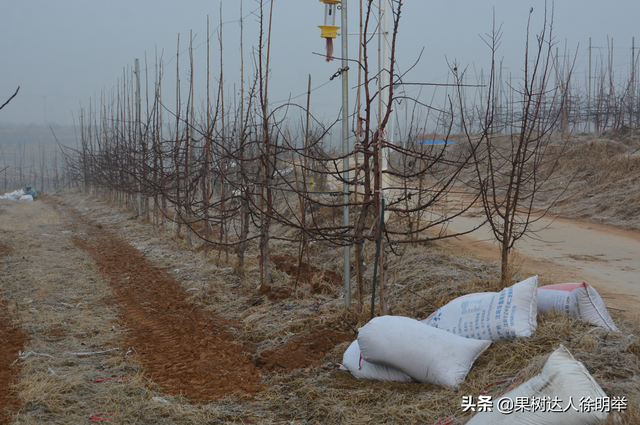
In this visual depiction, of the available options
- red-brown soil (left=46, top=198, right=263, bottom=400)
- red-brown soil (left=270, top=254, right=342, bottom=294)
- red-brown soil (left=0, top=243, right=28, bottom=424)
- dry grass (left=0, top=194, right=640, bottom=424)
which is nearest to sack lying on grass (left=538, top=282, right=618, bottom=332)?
dry grass (left=0, top=194, right=640, bottom=424)

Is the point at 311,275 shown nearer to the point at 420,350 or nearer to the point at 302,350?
the point at 302,350

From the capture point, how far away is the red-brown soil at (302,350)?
3770 millimetres

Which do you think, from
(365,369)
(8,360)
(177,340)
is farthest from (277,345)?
(8,360)

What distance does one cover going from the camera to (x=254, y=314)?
510cm

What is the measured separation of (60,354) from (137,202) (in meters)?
12.7

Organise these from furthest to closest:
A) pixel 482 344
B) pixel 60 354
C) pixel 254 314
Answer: pixel 254 314 → pixel 60 354 → pixel 482 344

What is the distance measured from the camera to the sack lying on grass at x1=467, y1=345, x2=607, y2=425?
1.96 meters

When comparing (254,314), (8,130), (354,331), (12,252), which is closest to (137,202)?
(12,252)

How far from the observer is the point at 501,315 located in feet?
10.4

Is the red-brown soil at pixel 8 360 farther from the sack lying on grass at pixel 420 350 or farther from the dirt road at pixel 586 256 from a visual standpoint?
the dirt road at pixel 586 256

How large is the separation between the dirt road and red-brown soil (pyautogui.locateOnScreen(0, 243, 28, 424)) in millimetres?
5033

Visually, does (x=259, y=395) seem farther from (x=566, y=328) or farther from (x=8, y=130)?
(x=8, y=130)

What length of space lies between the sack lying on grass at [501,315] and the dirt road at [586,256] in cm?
189

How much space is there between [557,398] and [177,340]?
356 centimetres
